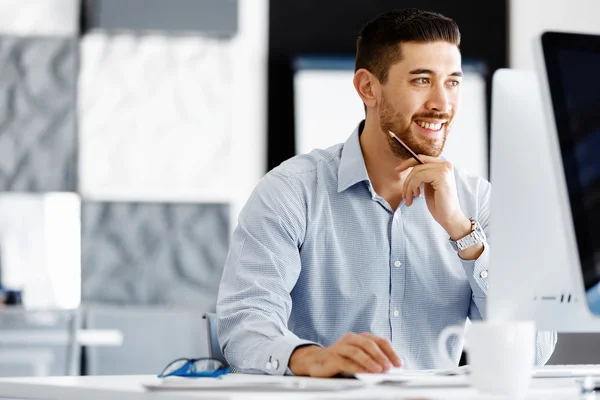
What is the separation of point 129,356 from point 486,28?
2.52m

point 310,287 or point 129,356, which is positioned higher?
point 310,287

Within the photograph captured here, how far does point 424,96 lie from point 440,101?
49 mm

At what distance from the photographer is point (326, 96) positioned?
15.4 ft

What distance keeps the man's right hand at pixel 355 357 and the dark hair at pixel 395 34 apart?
107cm

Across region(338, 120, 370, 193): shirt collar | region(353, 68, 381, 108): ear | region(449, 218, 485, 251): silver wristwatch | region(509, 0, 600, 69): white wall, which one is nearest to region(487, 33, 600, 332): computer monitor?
region(449, 218, 485, 251): silver wristwatch

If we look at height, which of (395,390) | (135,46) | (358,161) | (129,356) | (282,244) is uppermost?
(135,46)

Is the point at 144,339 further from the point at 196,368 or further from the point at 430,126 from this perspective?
the point at 196,368

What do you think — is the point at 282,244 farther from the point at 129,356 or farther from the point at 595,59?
the point at 129,356

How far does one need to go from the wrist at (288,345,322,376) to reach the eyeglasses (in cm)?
14

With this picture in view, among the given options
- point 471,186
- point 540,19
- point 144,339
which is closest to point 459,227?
point 471,186

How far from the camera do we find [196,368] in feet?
4.61

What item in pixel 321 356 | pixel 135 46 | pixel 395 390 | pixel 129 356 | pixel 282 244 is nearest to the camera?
pixel 395 390

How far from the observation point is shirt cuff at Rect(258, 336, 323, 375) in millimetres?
1561

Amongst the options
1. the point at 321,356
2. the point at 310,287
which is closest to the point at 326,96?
the point at 310,287
